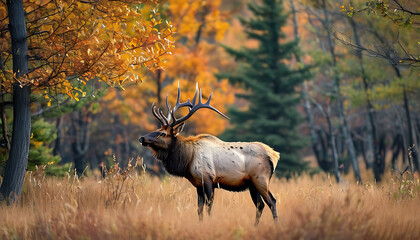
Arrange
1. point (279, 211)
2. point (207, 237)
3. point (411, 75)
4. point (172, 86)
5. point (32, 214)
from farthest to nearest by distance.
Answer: point (172, 86) < point (411, 75) < point (279, 211) < point (32, 214) < point (207, 237)

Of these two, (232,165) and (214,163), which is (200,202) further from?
(232,165)

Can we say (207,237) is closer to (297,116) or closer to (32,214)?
(32,214)

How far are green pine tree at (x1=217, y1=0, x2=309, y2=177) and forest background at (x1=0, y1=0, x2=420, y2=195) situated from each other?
0.57 meters

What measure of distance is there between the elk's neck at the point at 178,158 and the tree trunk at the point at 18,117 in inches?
100

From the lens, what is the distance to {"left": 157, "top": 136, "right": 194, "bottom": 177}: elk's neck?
293 inches

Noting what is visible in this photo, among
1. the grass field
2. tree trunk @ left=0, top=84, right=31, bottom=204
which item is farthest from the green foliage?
the grass field

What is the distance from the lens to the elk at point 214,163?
7223 mm

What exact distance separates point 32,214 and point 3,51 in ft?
11.6

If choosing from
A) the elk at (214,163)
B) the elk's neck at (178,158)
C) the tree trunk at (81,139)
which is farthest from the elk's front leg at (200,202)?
the tree trunk at (81,139)

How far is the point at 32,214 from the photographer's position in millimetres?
6855

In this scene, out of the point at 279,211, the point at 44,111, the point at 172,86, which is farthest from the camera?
the point at 172,86

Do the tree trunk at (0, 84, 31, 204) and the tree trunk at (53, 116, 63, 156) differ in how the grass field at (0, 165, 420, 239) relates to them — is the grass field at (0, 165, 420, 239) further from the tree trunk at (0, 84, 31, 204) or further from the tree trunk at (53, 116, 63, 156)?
the tree trunk at (53, 116, 63, 156)

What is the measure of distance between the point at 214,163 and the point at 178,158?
0.60 m

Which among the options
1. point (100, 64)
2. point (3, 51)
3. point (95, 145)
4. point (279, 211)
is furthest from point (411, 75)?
point (95, 145)
